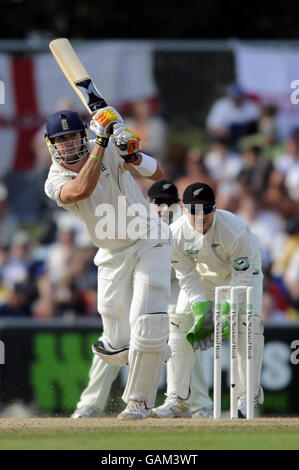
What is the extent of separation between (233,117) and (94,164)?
6.46 m

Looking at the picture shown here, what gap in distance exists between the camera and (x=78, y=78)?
719 centimetres

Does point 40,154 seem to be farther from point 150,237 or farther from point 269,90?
point 150,237

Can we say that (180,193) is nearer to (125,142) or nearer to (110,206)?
(110,206)

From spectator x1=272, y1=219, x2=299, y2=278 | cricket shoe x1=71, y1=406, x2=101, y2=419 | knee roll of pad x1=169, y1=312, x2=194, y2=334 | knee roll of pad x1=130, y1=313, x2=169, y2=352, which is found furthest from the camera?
spectator x1=272, y1=219, x2=299, y2=278

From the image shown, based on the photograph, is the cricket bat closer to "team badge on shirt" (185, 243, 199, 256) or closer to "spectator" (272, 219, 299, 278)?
"team badge on shirt" (185, 243, 199, 256)

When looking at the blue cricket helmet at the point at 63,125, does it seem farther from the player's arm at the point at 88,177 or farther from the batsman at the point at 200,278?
the batsman at the point at 200,278

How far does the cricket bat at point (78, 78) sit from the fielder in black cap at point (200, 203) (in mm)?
916

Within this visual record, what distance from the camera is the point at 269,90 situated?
1263 cm

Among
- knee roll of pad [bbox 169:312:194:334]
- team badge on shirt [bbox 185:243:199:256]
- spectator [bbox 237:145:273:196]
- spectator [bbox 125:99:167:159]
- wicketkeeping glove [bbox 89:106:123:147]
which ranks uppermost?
spectator [bbox 125:99:167:159]

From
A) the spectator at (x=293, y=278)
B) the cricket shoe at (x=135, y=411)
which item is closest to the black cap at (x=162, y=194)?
the cricket shoe at (x=135, y=411)

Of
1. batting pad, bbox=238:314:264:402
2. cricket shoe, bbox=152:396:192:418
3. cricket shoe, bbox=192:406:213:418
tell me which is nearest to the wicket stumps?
batting pad, bbox=238:314:264:402

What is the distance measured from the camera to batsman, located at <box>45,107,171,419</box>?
6.72 meters

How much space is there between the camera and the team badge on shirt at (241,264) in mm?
7559

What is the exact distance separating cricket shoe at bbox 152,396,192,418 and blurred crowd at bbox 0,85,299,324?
3.27 meters
